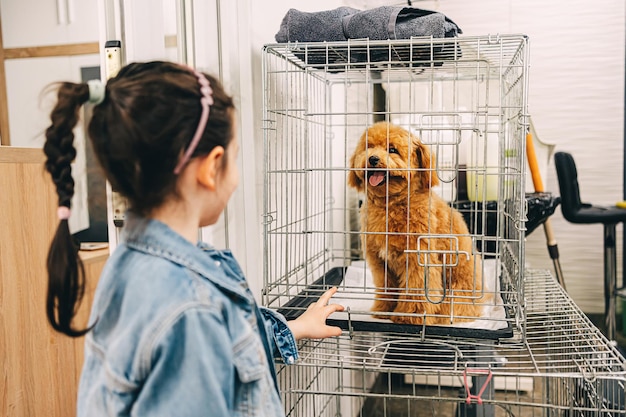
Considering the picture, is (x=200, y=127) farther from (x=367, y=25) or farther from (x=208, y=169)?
(x=367, y=25)

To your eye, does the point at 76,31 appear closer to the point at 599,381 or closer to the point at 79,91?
the point at 79,91

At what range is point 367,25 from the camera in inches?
52.2

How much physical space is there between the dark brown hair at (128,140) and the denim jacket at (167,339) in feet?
0.15

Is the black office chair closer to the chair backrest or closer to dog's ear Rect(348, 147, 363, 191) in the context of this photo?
the chair backrest

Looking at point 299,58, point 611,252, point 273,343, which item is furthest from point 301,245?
point 611,252

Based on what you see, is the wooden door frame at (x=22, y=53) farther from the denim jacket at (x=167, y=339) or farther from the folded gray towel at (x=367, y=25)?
the denim jacket at (x=167, y=339)

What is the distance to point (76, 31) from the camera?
158cm

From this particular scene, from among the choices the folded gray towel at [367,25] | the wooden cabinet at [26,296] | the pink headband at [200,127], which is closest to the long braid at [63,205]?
the pink headband at [200,127]

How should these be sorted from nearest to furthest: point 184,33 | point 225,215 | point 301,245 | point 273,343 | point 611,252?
point 273,343 → point 184,33 → point 225,215 → point 301,245 → point 611,252

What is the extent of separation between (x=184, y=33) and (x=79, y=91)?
0.61m

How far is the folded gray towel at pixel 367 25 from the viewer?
1.31 meters

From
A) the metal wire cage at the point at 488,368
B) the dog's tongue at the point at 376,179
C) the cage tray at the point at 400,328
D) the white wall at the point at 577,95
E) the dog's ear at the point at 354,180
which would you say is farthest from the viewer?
the white wall at the point at 577,95

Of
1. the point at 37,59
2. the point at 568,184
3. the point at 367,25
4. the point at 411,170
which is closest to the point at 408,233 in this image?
the point at 411,170

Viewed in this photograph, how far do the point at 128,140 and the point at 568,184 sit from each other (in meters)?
2.83
